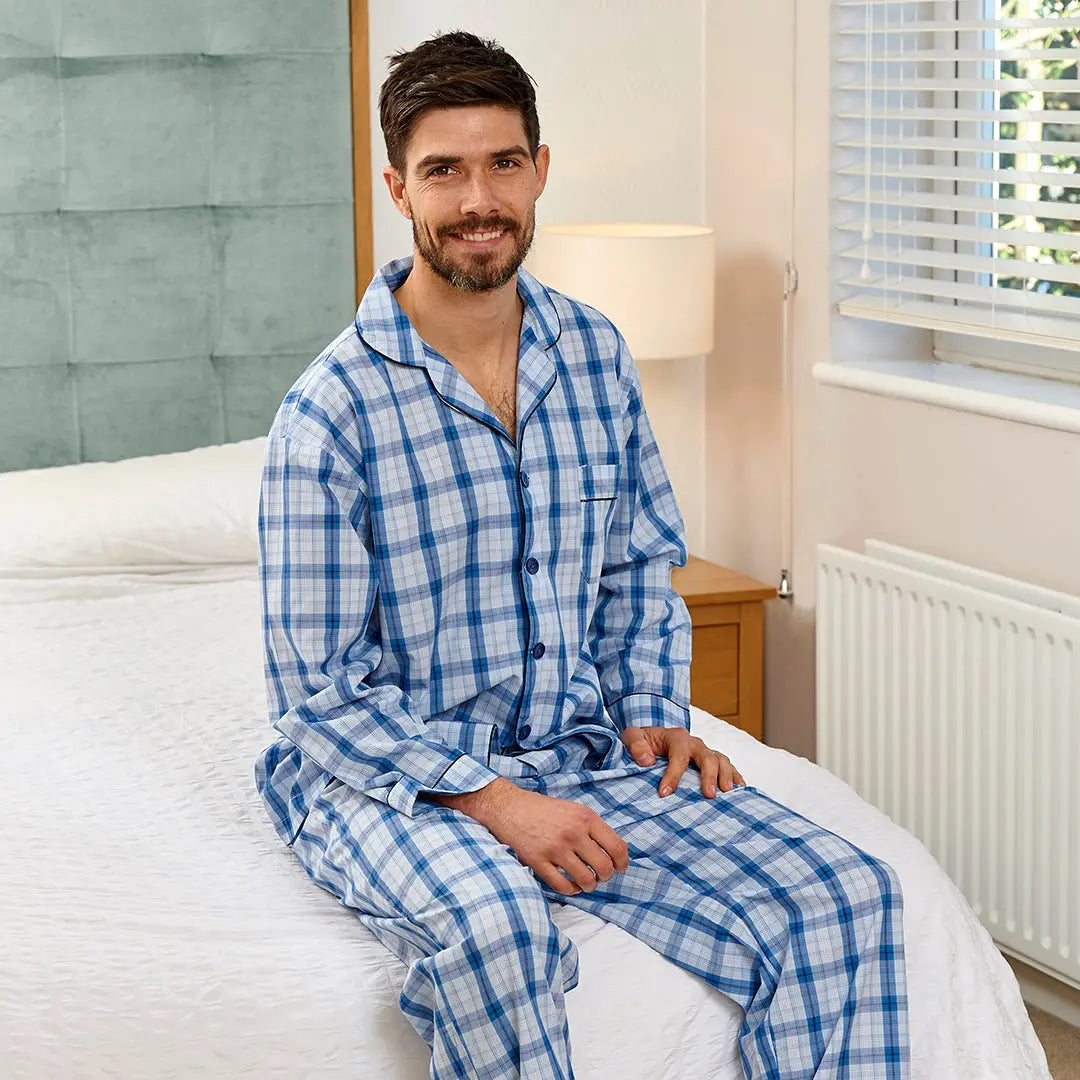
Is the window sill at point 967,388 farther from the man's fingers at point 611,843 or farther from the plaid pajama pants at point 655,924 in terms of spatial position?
the man's fingers at point 611,843

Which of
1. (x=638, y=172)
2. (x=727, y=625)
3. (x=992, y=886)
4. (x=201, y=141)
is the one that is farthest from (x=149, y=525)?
(x=992, y=886)

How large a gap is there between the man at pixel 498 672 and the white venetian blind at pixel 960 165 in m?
0.98

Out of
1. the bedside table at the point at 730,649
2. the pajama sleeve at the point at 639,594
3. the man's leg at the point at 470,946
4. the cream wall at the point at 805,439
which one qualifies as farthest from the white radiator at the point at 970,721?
the man's leg at the point at 470,946

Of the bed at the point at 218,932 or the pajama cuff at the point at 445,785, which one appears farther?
the pajama cuff at the point at 445,785

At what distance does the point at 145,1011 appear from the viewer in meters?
1.42

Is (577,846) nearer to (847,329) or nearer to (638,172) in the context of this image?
(847,329)

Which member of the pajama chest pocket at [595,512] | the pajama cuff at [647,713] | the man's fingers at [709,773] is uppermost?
the pajama chest pocket at [595,512]

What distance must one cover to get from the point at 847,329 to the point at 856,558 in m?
0.45

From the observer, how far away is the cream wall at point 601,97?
3104 mm

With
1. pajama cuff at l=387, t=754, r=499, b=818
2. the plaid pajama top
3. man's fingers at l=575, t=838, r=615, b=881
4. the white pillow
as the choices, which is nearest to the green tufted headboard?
the white pillow

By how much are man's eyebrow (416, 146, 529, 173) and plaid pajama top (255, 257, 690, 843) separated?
13 cm

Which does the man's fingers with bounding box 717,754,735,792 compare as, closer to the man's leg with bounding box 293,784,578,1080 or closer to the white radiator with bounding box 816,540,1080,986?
the man's leg with bounding box 293,784,578,1080

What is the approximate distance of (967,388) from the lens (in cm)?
258

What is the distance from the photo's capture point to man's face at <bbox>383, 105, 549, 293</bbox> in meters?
1.65
